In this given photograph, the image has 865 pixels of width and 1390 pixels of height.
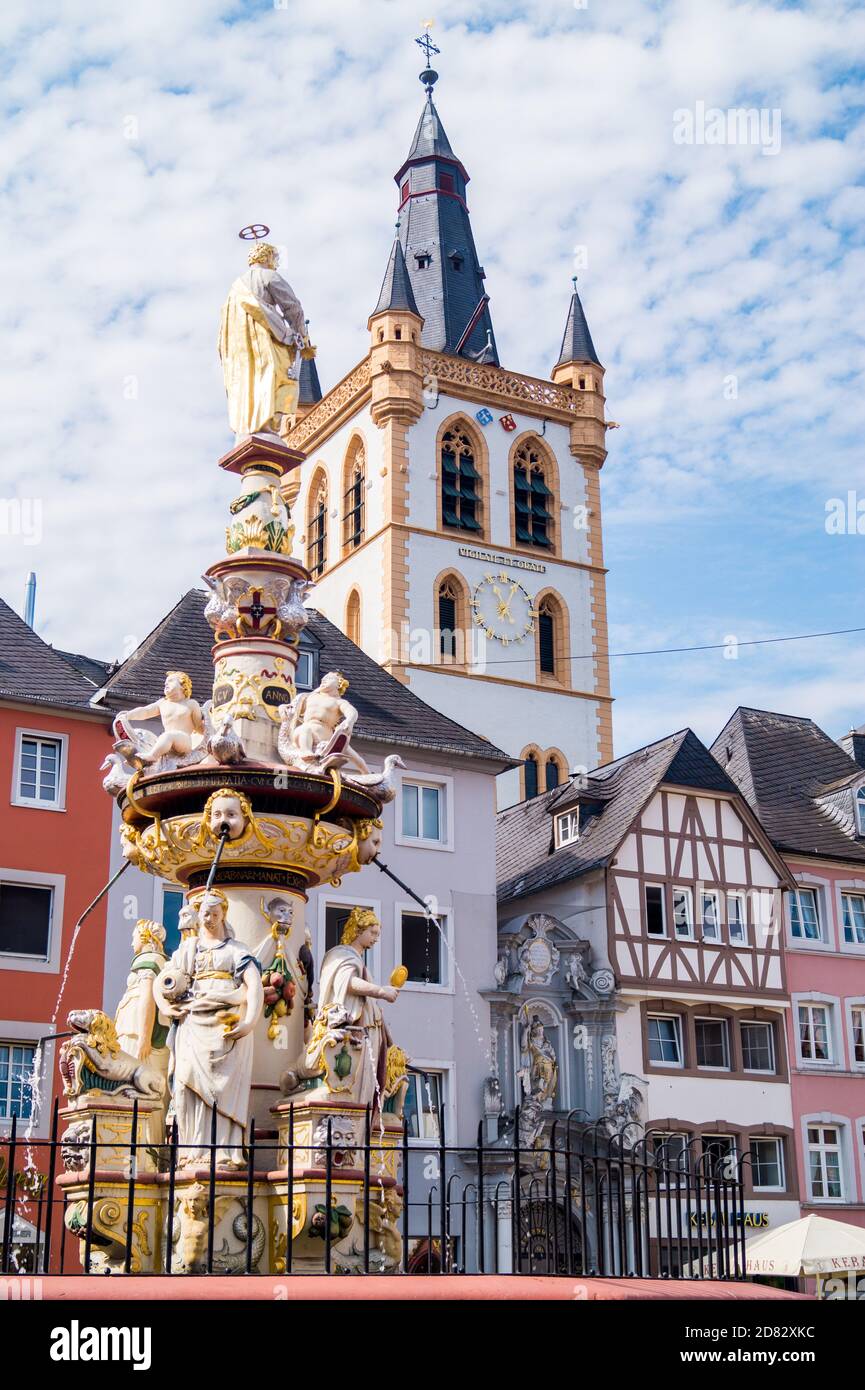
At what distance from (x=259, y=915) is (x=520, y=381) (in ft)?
172

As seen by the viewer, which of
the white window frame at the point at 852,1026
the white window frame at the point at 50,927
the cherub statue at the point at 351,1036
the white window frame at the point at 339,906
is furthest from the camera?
the white window frame at the point at 852,1026

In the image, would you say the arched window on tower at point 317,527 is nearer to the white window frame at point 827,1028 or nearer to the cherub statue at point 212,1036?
the white window frame at point 827,1028

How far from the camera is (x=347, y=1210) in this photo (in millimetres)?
11172

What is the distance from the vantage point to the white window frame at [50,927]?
27.5 meters

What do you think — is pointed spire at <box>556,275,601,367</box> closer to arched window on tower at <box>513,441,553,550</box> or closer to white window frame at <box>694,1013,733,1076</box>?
arched window on tower at <box>513,441,553,550</box>

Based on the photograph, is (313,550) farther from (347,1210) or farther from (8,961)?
(347,1210)

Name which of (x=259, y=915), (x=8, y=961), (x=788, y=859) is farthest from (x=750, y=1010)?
(x=259, y=915)

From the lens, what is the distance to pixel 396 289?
60.1 metres

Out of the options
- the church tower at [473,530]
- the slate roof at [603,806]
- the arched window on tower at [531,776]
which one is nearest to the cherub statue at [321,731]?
the slate roof at [603,806]

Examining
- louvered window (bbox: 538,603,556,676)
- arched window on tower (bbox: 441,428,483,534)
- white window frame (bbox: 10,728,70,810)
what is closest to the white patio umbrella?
white window frame (bbox: 10,728,70,810)

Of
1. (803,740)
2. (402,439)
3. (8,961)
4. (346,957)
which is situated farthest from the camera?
(402,439)

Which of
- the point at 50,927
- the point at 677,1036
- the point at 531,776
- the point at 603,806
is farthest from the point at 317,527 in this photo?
the point at 50,927

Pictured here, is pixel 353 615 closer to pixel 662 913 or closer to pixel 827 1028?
pixel 662 913

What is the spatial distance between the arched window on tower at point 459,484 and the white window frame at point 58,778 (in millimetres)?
32660
